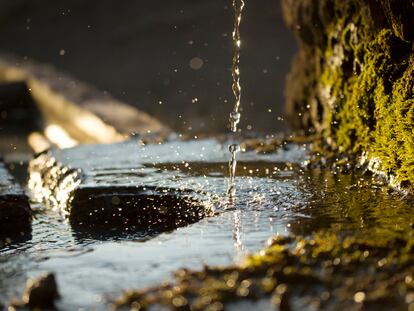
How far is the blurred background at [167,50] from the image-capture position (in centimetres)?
1052

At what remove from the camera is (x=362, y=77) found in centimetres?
489

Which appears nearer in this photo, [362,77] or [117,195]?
[117,195]

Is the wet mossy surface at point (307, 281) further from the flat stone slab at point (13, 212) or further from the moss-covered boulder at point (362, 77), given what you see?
the flat stone slab at point (13, 212)

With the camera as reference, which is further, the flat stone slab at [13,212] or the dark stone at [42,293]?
the flat stone slab at [13,212]

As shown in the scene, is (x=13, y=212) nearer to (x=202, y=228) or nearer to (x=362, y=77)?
(x=202, y=228)

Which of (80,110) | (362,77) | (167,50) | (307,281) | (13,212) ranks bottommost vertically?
(307,281)

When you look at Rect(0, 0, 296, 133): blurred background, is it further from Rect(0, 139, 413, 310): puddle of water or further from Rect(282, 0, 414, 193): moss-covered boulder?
Rect(0, 139, 413, 310): puddle of water

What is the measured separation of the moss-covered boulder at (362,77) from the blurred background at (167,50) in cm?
245

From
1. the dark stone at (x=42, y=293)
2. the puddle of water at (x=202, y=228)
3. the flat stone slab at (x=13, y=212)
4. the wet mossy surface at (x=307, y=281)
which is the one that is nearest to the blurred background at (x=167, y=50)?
the puddle of water at (x=202, y=228)

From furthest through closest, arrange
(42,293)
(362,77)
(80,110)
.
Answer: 1. (80,110)
2. (362,77)
3. (42,293)

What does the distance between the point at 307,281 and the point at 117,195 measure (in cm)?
231

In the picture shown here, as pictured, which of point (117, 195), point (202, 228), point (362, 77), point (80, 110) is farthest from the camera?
point (80, 110)

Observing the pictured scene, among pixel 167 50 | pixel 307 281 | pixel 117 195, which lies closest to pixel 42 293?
pixel 307 281

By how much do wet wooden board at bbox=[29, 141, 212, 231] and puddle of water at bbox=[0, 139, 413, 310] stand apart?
2.2 inches
